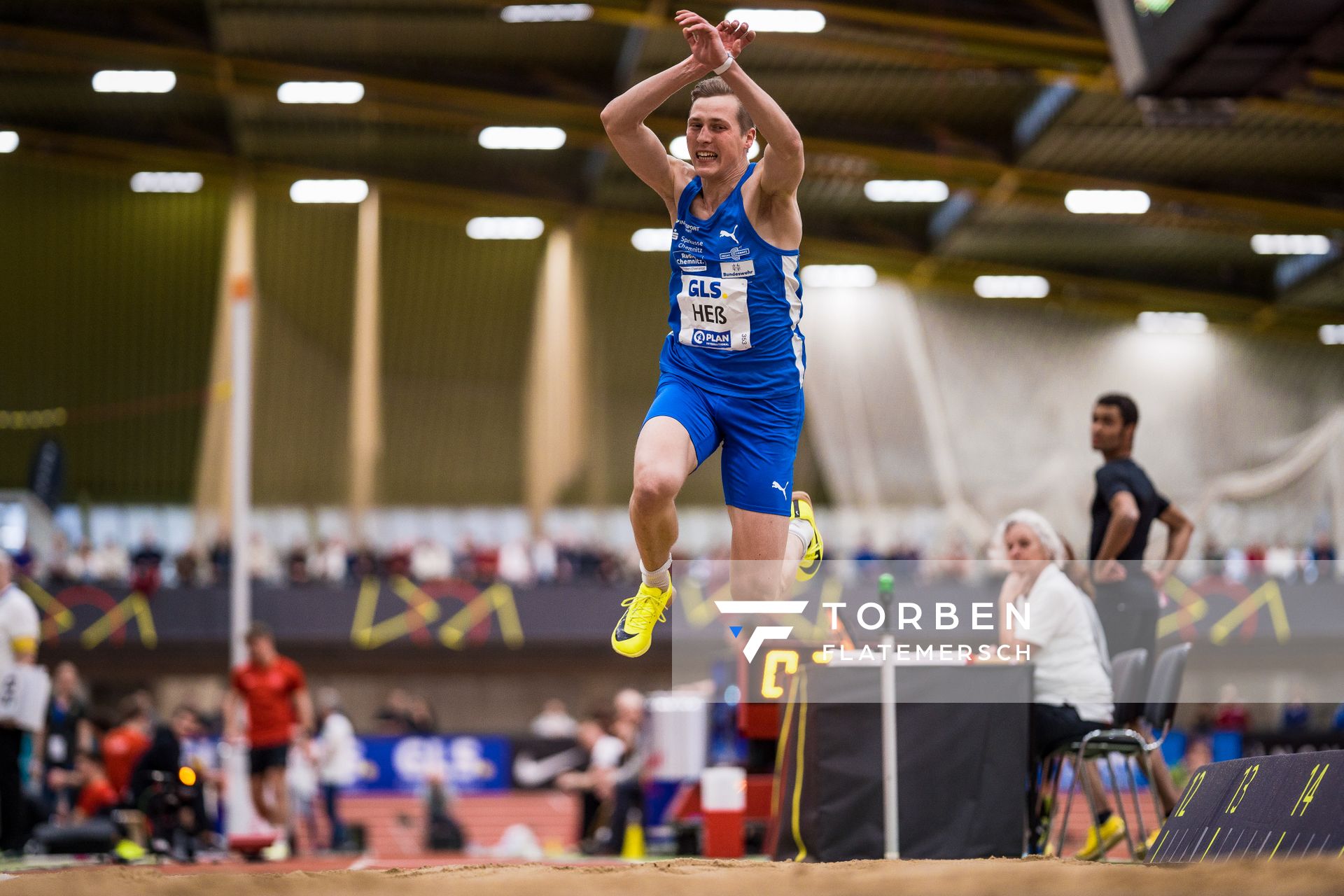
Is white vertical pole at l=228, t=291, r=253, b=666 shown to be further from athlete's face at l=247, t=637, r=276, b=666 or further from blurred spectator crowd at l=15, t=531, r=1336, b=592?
blurred spectator crowd at l=15, t=531, r=1336, b=592

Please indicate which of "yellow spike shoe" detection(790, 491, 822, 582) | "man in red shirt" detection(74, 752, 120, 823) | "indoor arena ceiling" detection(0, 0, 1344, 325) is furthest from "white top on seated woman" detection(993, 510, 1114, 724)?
"indoor arena ceiling" detection(0, 0, 1344, 325)

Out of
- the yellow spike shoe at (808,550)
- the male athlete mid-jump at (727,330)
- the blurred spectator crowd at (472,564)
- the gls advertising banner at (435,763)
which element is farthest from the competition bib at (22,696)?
the blurred spectator crowd at (472,564)

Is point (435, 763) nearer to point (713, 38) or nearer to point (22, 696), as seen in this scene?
point (22, 696)

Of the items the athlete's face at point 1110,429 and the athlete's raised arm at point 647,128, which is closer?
the athlete's raised arm at point 647,128

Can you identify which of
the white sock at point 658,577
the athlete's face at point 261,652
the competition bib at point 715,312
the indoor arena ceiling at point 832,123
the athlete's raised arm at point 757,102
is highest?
the indoor arena ceiling at point 832,123

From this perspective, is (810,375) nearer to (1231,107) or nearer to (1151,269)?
(1151,269)

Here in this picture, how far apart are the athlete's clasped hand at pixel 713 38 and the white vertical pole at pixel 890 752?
2.62 meters

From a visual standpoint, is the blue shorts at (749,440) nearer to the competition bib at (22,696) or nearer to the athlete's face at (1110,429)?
the athlete's face at (1110,429)

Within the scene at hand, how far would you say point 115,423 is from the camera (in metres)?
27.2

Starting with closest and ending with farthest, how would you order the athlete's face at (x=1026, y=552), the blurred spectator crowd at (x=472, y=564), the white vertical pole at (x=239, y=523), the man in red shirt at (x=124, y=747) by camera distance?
the athlete's face at (x=1026, y=552), the white vertical pole at (x=239, y=523), the man in red shirt at (x=124, y=747), the blurred spectator crowd at (x=472, y=564)

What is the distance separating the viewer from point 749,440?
5.16 metres

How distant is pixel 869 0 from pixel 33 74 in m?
13.4

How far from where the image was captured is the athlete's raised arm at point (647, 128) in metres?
4.72

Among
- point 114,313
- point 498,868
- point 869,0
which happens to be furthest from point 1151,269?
point 498,868
